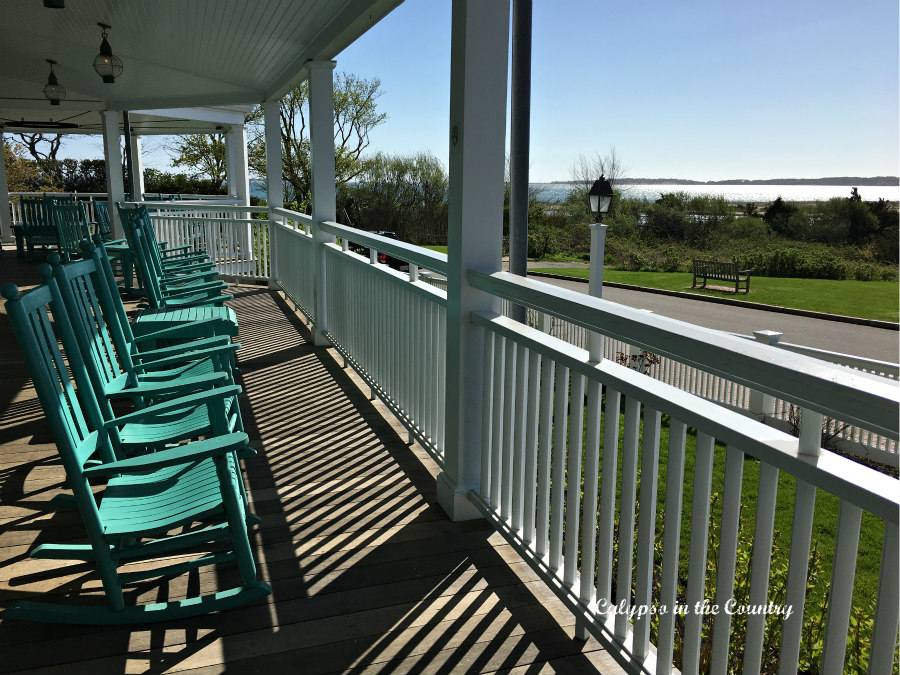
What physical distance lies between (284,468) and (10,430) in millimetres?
1581

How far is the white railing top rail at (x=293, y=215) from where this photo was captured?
643 centimetres

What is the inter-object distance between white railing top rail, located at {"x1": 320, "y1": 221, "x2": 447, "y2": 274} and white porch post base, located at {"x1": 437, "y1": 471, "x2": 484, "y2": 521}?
2.77 ft

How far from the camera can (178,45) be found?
7023 millimetres

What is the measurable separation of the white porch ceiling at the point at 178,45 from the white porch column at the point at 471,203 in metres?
1.78

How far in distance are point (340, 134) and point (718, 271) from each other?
16296 millimetres

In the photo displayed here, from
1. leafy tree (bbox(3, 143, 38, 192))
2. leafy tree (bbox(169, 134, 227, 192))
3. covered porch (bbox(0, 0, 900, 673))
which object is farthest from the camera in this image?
leafy tree (bbox(3, 143, 38, 192))

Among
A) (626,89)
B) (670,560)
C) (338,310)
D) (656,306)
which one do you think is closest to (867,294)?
(656,306)

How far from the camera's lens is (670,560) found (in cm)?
152

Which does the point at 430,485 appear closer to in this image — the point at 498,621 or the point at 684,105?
the point at 498,621

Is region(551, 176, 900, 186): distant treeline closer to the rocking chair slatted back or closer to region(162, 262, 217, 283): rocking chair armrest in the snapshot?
region(162, 262, 217, 283): rocking chair armrest

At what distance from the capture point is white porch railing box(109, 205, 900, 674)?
3.58ft

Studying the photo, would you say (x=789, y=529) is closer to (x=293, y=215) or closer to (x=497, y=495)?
(x=497, y=495)

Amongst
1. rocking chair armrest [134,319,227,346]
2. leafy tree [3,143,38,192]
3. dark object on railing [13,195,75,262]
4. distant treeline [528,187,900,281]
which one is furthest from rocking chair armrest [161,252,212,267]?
leafy tree [3,143,38,192]

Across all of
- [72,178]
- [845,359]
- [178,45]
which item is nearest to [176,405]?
[845,359]
